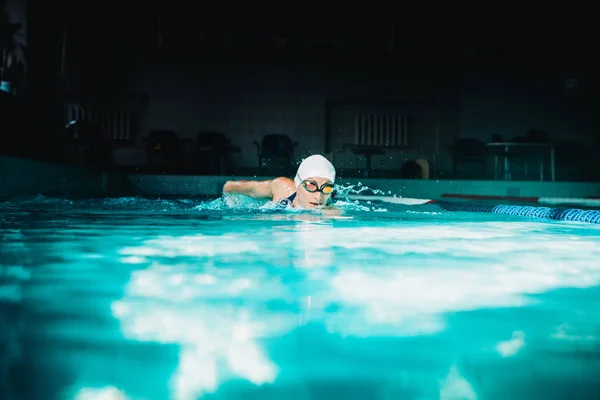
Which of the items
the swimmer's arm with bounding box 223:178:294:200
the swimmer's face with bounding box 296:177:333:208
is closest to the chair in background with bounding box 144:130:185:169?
the swimmer's arm with bounding box 223:178:294:200

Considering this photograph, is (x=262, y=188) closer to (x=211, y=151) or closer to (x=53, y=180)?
(x=53, y=180)

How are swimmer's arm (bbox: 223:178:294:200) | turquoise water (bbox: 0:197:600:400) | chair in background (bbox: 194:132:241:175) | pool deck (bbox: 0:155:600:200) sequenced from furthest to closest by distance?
chair in background (bbox: 194:132:241:175) → pool deck (bbox: 0:155:600:200) → swimmer's arm (bbox: 223:178:294:200) → turquoise water (bbox: 0:197:600:400)

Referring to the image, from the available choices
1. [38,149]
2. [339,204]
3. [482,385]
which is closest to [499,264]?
[482,385]

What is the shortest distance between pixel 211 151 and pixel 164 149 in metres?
0.83

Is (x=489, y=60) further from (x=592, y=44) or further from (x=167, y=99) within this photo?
(x=167, y=99)

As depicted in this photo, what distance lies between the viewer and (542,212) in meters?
4.50

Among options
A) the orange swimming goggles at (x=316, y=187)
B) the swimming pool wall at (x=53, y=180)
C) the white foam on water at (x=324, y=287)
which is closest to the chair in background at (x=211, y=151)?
the swimming pool wall at (x=53, y=180)

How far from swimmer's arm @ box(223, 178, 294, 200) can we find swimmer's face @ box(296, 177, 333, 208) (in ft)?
1.10

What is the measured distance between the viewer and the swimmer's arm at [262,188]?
4.80 meters

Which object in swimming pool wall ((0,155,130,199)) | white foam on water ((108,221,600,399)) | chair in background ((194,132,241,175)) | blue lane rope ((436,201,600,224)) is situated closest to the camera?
white foam on water ((108,221,600,399))

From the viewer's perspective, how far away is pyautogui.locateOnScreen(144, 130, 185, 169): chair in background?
405 inches

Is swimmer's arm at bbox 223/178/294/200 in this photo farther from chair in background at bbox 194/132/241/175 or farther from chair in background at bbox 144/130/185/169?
chair in background at bbox 144/130/185/169

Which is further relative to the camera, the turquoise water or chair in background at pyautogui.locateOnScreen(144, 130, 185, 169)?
chair in background at pyautogui.locateOnScreen(144, 130, 185, 169)

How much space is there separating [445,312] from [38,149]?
27.1 ft
